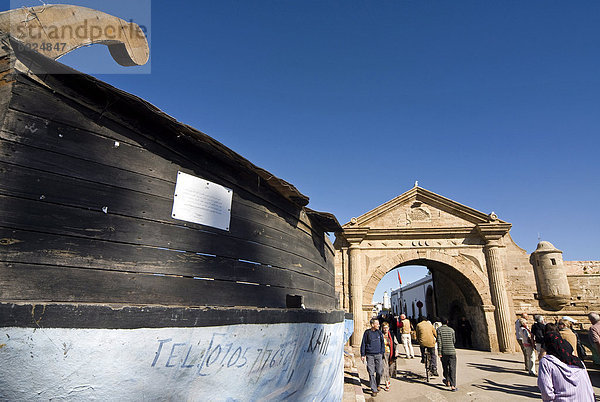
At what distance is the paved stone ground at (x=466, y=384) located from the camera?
22.2 feet

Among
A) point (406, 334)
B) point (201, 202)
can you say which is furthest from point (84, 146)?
point (406, 334)

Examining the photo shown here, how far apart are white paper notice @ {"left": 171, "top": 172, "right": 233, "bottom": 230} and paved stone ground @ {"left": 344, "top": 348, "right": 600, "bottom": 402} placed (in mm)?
4970

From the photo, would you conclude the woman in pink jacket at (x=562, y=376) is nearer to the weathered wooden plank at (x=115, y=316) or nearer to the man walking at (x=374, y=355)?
the weathered wooden plank at (x=115, y=316)

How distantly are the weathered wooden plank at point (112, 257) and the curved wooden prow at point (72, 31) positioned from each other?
153 centimetres

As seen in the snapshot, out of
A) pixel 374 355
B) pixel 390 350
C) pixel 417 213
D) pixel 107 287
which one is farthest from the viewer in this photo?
pixel 417 213

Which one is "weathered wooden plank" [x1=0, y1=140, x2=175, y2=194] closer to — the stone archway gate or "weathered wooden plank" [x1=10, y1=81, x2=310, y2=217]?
"weathered wooden plank" [x1=10, y1=81, x2=310, y2=217]

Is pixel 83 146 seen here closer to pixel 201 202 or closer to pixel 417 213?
pixel 201 202

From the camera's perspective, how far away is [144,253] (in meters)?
2.34

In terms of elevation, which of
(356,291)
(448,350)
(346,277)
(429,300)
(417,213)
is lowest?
(448,350)

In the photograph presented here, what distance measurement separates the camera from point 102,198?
7.34 ft

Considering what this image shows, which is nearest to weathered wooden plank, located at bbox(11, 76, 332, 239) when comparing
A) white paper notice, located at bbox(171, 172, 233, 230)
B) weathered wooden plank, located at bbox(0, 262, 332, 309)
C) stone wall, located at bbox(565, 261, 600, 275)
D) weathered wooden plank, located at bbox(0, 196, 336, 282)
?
white paper notice, located at bbox(171, 172, 233, 230)

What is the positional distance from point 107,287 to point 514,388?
29.4 ft

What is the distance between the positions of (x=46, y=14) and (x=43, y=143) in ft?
5.33

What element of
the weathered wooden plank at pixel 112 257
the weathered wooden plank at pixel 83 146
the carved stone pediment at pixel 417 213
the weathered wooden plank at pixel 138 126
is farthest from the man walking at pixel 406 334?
the weathered wooden plank at pixel 83 146
